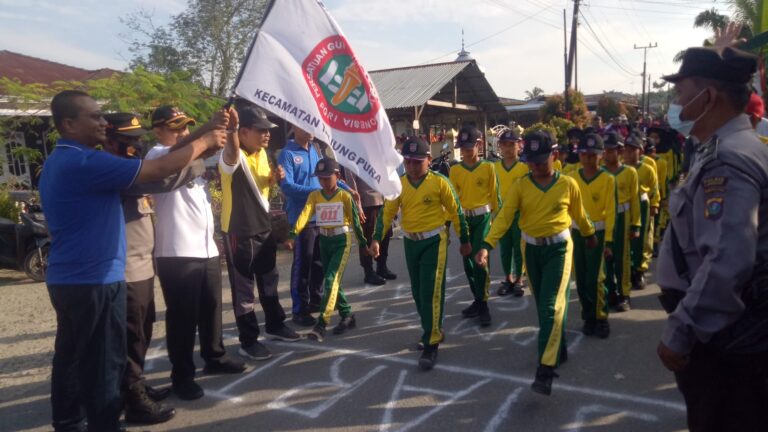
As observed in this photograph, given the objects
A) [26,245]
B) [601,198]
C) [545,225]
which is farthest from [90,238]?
[26,245]

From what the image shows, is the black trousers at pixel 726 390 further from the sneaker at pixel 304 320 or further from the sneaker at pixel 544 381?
the sneaker at pixel 304 320

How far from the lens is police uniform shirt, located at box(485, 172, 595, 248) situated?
4246mm

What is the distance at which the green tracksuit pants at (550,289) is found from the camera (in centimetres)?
383

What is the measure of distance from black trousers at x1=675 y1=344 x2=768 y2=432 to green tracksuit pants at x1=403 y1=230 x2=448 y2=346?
2516mm

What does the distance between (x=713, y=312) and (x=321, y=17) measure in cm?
312

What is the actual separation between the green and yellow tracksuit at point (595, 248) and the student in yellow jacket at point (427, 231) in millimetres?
1132

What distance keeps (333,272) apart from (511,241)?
2.37 m

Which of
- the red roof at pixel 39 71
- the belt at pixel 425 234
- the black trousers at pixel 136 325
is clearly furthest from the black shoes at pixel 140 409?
the red roof at pixel 39 71

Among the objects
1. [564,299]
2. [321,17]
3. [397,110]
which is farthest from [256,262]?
[397,110]

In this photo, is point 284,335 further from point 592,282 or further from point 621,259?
point 621,259

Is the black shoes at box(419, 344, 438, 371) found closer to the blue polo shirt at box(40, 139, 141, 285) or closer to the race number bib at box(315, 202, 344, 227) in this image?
the race number bib at box(315, 202, 344, 227)

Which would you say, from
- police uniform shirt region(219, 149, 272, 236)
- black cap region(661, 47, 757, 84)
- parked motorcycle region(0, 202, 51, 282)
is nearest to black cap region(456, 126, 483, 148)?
police uniform shirt region(219, 149, 272, 236)

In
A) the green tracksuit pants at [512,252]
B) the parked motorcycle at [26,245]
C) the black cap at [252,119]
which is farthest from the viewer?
the parked motorcycle at [26,245]

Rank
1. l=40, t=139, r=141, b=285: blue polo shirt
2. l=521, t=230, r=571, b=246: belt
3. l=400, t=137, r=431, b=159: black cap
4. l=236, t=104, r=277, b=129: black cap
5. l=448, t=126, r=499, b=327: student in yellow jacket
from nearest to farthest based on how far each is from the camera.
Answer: l=40, t=139, r=141, b=285: blue polo shirt, l=521, t=230, r=571, b=246: belt, l=236, t=104, r=277, b=129: black cap, l=400, t=137, r=431, b=159: black cap, l=448, t=126, r=499, b=327: student in yellow jacket
